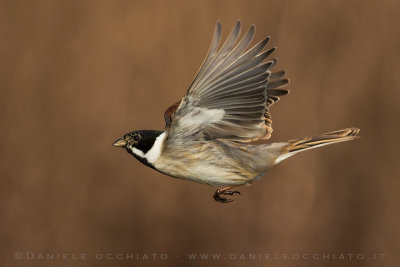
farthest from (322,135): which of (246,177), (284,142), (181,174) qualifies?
(181,174)

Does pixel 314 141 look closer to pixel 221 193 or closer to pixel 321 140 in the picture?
A: pixel 321 140

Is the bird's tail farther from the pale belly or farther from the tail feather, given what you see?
the pale belly

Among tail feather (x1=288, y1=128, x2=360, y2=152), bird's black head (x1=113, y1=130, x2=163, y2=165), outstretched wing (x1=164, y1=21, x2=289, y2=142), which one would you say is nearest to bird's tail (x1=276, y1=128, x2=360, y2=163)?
tail feather (x1=288, y1=128, x2=360, y2=152)

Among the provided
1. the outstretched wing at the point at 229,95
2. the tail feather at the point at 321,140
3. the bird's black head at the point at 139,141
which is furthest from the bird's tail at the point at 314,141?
the bird's black head at the point at 139,141

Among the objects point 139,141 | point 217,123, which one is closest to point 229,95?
point 217,123

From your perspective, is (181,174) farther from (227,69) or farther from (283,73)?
(283,73)
